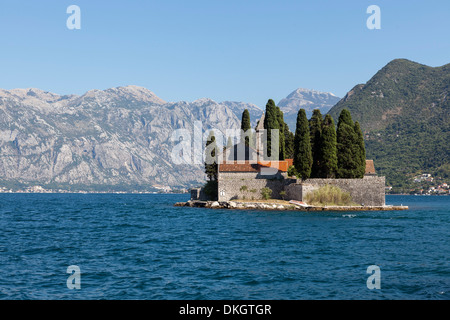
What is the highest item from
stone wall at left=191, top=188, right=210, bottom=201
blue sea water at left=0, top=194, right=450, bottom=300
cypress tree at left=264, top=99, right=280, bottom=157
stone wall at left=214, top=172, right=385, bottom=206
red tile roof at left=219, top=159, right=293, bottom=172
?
cypress tree at left=264, top=99, right=280, bottom=157

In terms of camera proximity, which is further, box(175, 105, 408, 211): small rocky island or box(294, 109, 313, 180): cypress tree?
box(175, 105, 408, 211): small rocky island

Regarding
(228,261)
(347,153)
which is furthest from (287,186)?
(228,261)

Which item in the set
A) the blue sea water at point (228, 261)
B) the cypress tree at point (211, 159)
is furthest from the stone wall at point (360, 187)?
the blue sea water at point (228, 261)

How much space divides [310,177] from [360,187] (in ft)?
23.3

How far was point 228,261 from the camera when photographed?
2744 cm

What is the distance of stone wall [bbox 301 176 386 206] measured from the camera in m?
67.2

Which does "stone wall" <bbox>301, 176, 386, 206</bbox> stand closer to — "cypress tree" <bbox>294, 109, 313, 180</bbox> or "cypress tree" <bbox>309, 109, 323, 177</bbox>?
"cypress tree" <bbox>294, 109, 313, 180</bbox>

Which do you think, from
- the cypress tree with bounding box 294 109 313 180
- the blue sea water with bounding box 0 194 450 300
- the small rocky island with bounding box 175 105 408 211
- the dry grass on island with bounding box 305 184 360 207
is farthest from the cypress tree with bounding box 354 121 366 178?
the blue sea water with bounding box 0 194 450 300

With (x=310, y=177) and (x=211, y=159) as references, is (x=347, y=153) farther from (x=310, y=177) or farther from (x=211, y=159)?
(x=211, y=159)

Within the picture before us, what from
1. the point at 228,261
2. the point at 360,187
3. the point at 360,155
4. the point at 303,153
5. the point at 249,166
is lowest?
the point at 228,261
